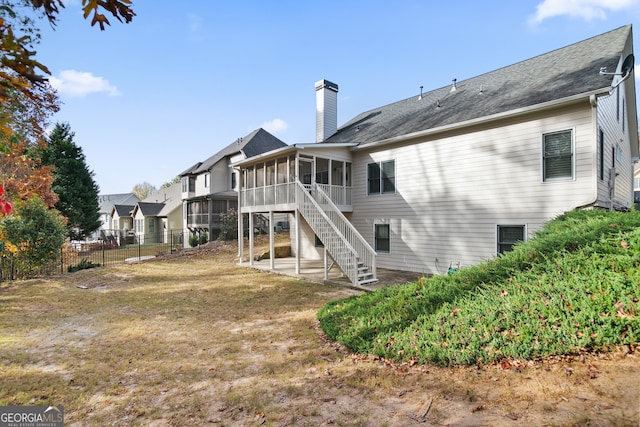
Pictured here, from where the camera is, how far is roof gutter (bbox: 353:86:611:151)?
283 inches

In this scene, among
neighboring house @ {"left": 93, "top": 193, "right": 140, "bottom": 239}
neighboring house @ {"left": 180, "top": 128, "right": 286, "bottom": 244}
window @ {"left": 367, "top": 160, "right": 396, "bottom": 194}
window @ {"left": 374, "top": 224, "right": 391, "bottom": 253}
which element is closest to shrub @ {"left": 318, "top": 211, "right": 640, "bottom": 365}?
window @ {"left": 374, "top": 224, "right": 391, "bottom": 253}

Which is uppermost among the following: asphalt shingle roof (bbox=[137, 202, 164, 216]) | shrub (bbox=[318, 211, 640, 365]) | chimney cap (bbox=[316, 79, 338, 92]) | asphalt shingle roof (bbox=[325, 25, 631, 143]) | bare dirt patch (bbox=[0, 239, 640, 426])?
chimney cap (bbox=[316, 79, 338, 92])

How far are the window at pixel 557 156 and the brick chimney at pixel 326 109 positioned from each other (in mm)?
10426

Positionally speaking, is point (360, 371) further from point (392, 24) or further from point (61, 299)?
point (392, 24)

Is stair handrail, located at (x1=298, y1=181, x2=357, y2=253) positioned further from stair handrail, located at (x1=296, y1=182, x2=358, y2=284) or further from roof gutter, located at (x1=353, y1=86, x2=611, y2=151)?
roof gutter, located at (x1=353, y1=86, x2=611, y2=151)

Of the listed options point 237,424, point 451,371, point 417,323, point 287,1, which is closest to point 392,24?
point 287,1

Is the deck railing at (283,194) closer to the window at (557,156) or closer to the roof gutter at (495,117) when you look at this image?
the roof gutter at (495,117)

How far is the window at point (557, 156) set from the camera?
777 cm

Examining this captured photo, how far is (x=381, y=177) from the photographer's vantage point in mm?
12031

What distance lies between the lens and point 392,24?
474 inches

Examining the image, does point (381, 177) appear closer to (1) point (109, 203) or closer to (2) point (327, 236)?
(2) point (327, 236)

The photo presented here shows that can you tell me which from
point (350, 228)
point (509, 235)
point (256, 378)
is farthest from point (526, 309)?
point (350, 228)

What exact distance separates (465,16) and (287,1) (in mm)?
6209

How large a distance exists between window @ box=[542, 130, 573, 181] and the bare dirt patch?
6374 millimetres
